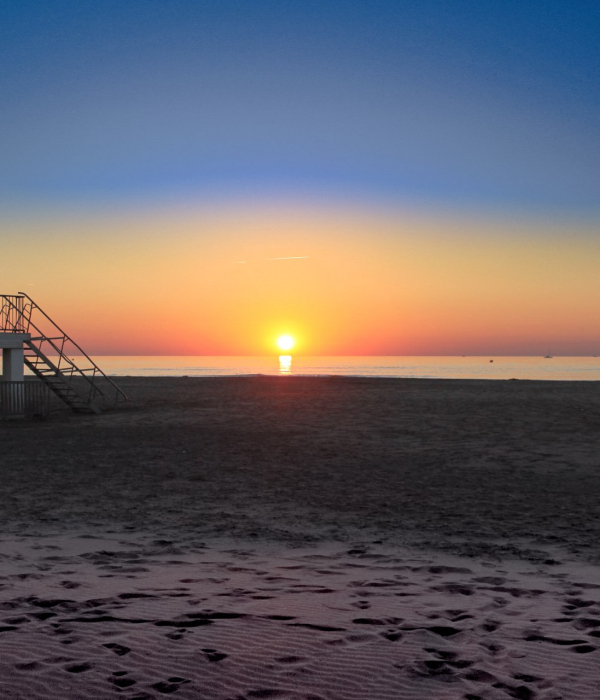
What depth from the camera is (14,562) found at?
7473 millimetres

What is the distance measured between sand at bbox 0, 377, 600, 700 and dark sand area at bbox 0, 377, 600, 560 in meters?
0.07

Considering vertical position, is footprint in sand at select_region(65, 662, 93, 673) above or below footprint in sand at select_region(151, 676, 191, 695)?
above

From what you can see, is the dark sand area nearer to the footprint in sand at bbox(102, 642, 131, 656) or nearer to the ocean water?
the footprint in sand at bbox(102, 642, 131, 656)

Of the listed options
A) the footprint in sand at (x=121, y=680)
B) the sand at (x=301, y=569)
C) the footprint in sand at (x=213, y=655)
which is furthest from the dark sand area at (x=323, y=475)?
the footprint in sand at (x=121, y=680)

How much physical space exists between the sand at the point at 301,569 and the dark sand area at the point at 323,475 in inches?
2.9

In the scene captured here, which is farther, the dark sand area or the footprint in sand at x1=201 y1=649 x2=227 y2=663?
the dark sand area

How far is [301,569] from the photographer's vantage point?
747 cm

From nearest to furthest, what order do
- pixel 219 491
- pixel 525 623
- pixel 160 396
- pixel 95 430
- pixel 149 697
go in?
pixel 149 697, pixel 525 623, pixel 219 491, pixel 95 430, pixel 160 396

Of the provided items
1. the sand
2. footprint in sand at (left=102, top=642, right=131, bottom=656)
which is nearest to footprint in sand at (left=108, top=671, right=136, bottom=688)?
the sand

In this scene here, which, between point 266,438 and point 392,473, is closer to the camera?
point 392,473

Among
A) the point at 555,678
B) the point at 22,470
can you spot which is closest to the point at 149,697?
the point at 555,678

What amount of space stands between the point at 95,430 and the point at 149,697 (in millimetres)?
18087

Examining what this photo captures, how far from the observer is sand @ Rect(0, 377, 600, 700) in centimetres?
462

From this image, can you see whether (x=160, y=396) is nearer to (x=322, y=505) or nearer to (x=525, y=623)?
(x=322, y=505)
